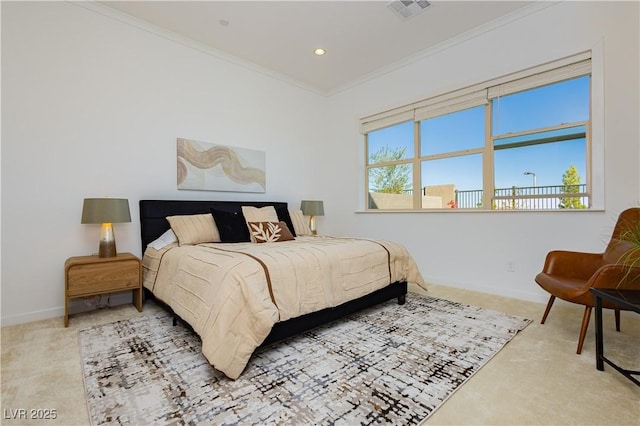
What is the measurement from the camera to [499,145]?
134 inches

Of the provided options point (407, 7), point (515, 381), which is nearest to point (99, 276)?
point (515, 381)


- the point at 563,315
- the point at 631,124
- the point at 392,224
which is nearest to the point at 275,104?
the point at 392,224

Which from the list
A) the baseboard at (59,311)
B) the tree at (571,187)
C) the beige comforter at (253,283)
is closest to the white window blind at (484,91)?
the tree at (571,187)

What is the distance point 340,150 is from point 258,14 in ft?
7.93

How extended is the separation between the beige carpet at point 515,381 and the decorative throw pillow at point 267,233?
1652 mm

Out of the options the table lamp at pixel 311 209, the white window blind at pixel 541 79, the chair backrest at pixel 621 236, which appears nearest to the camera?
the chair backrest at pixel 621 236

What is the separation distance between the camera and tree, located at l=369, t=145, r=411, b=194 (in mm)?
4421

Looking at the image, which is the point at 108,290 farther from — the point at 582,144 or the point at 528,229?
the point at 582,144

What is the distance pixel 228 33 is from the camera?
3.49 meters

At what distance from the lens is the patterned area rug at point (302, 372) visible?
55.7 inches

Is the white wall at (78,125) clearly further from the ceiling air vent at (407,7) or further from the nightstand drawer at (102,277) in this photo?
the ceiling air vent at (407,7)

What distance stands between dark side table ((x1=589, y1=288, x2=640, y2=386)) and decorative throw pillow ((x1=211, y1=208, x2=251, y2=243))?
299 cm

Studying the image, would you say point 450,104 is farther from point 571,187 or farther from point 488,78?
point 571,187

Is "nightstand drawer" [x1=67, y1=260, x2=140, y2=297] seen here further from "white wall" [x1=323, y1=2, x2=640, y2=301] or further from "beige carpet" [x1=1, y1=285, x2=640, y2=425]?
"white wall" [x1=323, y1=2, x2=640, y2=301]
